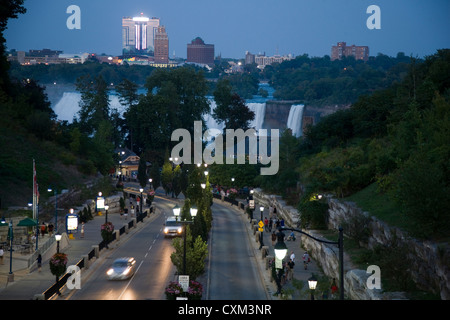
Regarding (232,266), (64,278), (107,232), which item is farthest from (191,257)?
(107,232)

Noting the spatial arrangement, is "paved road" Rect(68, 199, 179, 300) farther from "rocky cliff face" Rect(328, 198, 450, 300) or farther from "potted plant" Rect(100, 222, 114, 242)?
"rocky cliff face" Rect(328, 198, 450, 300)

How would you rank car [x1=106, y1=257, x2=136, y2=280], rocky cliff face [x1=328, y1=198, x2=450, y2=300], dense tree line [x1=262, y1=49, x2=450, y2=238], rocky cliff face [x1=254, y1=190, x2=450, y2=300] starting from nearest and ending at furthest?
rocky cliff face [x1=328, y1=198, x2=450, y2=300] < rocky cliff face [x1=254, y1=190, x2=450, y2=300] < dense tree line [x1=262, y1=49, x2=450, y2=238] < car [x1=106, y1=257, x2=136, y2=280]

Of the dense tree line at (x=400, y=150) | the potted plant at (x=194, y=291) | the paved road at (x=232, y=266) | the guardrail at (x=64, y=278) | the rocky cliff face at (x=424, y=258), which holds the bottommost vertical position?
the paved road at (x=232, y=266)

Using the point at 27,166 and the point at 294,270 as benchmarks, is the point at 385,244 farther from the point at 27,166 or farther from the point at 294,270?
the point at 27,166

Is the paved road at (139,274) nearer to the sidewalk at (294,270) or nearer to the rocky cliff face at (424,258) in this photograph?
the sidewalk at (294,270)

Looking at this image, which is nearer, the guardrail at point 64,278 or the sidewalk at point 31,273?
the guardrail at point 64,278

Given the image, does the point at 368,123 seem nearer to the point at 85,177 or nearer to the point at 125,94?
the point at 85,177

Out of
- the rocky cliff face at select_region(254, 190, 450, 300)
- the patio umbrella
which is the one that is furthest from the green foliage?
the patio umbrella

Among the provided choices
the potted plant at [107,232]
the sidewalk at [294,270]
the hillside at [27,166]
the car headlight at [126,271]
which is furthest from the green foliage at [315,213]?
the hillside at [27,166]

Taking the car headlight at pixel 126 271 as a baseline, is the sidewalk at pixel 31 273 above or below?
below
